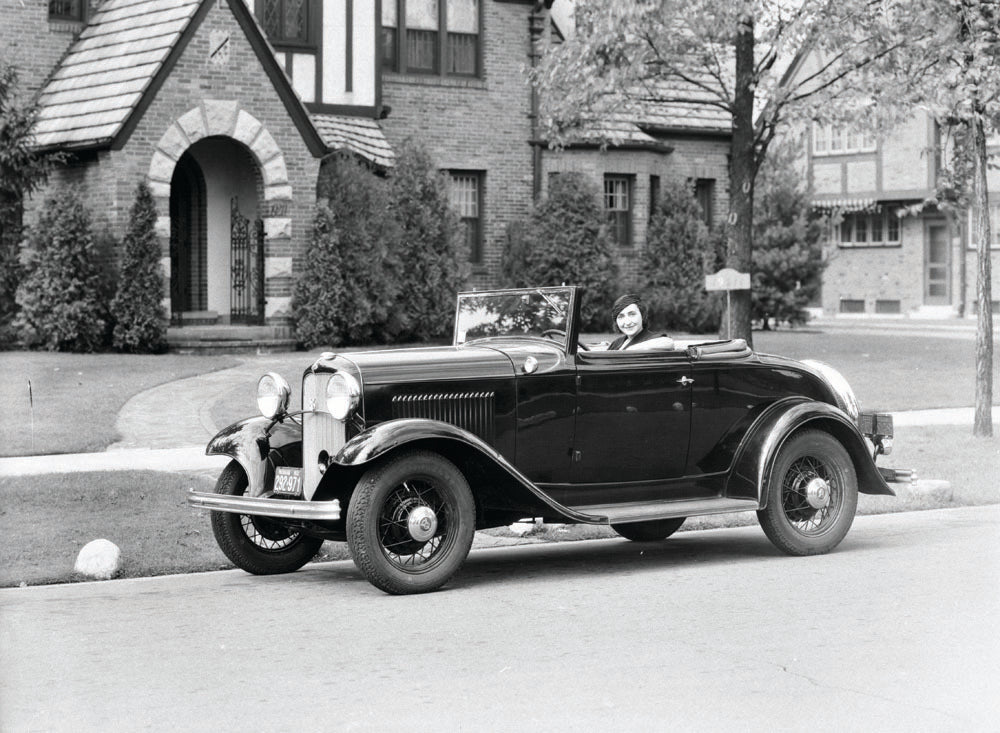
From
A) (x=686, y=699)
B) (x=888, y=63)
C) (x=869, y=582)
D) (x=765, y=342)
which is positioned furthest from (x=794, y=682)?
(x=765, y=342)

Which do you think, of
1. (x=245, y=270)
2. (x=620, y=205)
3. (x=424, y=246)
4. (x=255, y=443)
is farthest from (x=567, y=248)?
(x=255, y=443)

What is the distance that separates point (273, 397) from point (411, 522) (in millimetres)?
1404

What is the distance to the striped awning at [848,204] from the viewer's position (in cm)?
4734

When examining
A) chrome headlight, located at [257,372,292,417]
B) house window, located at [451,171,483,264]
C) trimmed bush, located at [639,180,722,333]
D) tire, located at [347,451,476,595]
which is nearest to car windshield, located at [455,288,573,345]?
chrome headlight, located at [257,372,292,417]

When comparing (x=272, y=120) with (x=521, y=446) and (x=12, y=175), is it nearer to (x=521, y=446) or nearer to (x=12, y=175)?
(x=12, y=175)

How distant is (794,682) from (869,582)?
2.46 meters

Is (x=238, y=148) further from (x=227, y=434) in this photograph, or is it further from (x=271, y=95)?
(x=227, y=434)

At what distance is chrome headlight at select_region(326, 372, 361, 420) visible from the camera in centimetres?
793

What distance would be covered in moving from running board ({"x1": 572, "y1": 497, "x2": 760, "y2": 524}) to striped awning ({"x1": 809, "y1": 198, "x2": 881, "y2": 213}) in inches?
1553

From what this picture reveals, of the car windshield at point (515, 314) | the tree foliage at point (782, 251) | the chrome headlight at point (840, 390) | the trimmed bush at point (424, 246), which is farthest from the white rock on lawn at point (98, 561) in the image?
the tree foliage at point (782, 251)

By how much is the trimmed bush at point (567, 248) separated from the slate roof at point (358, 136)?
3293 mm

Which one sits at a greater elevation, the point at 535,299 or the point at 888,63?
the point at 888,63

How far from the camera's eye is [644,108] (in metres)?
19.0

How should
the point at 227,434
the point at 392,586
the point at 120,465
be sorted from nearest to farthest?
the point at 392,586, the point at 227,434, the point at 120,465
